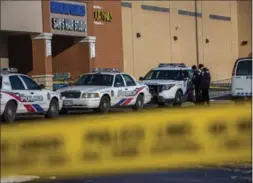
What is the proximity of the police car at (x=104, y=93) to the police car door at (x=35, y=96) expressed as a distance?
1.37 meters

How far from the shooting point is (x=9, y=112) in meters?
17.0

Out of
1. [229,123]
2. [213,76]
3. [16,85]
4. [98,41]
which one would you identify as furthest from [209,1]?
[229,123]

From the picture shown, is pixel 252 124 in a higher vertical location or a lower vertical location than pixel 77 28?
lower

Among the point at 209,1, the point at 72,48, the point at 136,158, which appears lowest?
the point at 136,158

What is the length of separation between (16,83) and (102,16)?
1722 centimetres

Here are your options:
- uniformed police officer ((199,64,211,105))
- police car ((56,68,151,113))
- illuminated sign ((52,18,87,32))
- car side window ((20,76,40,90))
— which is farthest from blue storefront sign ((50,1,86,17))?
car side window ((20,76,40,90))

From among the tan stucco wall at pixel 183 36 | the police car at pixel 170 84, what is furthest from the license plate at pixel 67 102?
the tan stucco wall at pixel 183 36

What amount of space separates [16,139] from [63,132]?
1.35 ft

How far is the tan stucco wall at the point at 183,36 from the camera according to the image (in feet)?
123

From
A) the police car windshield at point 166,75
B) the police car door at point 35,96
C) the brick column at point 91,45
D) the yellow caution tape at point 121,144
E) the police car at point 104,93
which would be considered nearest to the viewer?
the yellow caution tape at point 121,144

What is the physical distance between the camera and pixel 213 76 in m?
47.1

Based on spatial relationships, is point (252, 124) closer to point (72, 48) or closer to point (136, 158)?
point (136, 158)

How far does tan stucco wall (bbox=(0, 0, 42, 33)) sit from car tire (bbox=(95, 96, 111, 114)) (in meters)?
8.23

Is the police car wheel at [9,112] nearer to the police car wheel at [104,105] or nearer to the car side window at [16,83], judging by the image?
the car side window at [16,83]
